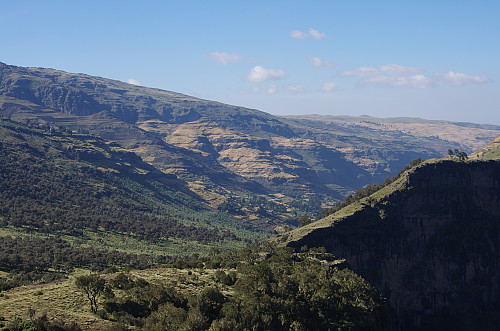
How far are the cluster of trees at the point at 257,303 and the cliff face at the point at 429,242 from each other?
153 ft

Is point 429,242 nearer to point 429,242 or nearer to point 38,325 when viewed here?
point 429,242

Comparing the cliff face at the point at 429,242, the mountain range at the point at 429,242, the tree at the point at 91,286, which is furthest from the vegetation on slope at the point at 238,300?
the cliff face at the point at 429,242

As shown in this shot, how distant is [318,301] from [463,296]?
89.9m

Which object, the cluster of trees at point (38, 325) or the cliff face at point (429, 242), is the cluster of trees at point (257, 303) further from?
the cliff face at point (429, 242)

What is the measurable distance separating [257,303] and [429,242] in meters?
101

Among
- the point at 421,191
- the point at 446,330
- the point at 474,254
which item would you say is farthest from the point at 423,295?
the point at 421,191

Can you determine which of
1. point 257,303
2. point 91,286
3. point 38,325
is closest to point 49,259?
point 91,286

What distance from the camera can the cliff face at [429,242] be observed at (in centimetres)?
15512

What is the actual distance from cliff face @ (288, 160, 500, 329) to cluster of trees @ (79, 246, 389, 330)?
46.7 metres

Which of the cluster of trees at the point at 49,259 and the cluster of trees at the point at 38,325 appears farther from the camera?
the cluster of trees at the point at 49,259

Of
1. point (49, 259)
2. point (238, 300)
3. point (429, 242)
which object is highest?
point (238, 300)

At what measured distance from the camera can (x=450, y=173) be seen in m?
173

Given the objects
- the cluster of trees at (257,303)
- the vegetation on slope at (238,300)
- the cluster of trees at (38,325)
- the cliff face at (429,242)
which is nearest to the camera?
the cluster of trees at (38,325)

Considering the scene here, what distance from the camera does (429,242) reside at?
163250mm
